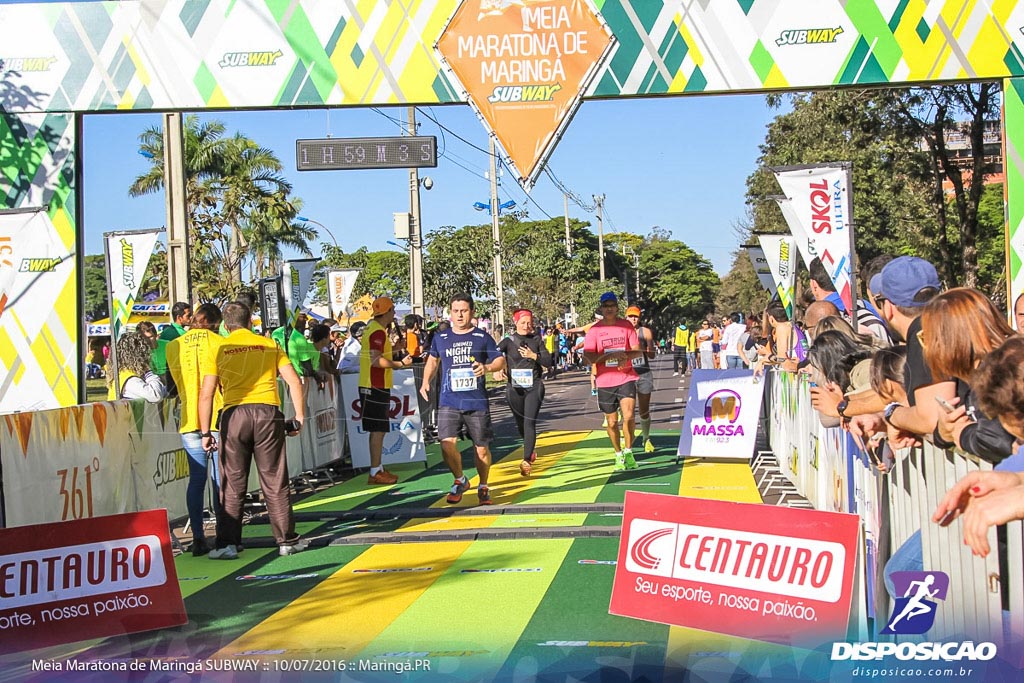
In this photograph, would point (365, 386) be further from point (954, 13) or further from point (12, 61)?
point (954, 13)

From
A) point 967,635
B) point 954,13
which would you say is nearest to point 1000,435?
point 967,635

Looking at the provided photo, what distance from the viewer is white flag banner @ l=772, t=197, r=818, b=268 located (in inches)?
367

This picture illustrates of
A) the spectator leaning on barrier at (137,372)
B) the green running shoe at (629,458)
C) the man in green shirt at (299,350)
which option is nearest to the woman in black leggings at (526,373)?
the green running shoe at (629,458)

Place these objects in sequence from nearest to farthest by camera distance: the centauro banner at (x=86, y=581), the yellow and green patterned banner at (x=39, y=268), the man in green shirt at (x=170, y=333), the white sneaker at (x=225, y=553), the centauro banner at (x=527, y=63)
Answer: the centauro banner at (x=86, y=581) < the white sneaker at (x=225, y=553) < the centauro banner at (x=527, y=63) < the yellow and green patterned banner at (x=39, y=268) < the man in green shirt at (x=170, y=333)

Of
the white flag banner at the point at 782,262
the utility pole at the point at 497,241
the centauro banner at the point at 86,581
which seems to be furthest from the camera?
the utility pole at the point at 497,241

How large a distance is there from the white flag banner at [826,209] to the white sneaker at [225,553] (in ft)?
17.3

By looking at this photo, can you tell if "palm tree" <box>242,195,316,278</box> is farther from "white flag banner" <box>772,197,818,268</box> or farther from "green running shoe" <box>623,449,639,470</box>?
"white flag banner" <box>772,197,818,268</box>

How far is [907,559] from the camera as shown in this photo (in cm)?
475

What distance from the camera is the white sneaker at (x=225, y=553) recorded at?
8.48 metres

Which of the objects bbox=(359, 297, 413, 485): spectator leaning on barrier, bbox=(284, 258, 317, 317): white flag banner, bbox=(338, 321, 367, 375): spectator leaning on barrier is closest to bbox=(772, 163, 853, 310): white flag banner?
bbox=(359, 297, 413, 485): spectator leaning on barrier

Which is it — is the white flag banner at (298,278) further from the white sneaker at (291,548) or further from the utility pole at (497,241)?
the utility pole at (497,241)

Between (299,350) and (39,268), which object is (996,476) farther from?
(299,350)

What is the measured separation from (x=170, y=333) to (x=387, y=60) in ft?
13.1

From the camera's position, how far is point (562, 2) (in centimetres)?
927
